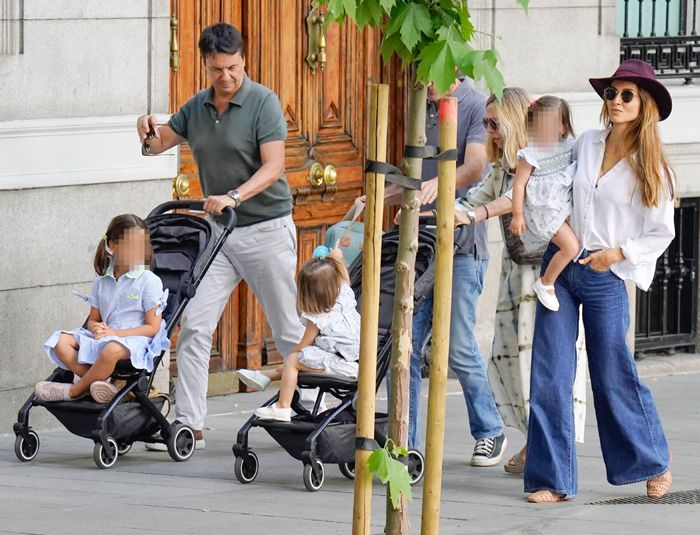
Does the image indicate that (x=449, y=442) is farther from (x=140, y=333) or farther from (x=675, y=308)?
(x=675, y=308)

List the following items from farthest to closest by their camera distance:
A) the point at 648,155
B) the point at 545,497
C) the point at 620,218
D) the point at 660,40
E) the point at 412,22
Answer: the point at 660,40, the point at 545,497, the point at 620,218, the point at 648,155, the point at 412,22

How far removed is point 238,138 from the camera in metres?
9.09

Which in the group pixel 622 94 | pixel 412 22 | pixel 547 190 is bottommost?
pixel 547 190

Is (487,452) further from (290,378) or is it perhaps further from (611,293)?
(611,293)

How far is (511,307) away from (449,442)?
1.32m

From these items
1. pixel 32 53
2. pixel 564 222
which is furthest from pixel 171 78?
pixel 564 222

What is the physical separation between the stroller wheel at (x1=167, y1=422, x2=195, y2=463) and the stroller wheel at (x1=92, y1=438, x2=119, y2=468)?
0.96ft

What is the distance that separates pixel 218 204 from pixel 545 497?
2.27 metres

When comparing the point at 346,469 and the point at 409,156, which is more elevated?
the point at 409,156

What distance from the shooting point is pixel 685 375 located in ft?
41.8

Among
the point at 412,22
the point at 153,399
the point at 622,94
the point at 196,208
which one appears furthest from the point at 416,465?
the point at 412,22

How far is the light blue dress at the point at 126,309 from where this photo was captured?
860 centimetres

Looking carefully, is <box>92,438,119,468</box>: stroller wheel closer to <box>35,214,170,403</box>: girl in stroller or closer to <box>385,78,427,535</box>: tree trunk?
<box>35,214,170,403</box>: girl in stroller

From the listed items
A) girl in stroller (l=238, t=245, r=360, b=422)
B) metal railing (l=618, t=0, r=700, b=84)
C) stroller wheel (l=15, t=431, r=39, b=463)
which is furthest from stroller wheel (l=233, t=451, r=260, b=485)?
metal railing (l=618, t=0, r=700, b=84)
